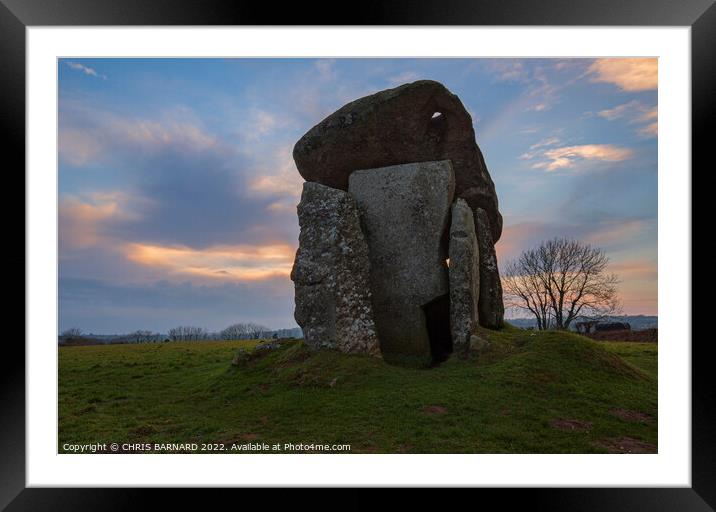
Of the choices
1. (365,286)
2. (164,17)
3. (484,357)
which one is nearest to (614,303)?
(484,357)

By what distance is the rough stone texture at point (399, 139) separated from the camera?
48.0 ft

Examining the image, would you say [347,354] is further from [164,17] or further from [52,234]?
[164,17]

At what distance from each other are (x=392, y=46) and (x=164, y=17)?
357 centimetres

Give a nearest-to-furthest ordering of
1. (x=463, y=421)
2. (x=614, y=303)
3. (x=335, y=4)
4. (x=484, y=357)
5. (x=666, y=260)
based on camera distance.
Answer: (x=335, y=4), (x=666, y=260), (x=463, y=421), (x=484, y=357), (x=614, y=303)

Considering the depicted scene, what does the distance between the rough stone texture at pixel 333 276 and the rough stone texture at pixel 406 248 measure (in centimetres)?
96

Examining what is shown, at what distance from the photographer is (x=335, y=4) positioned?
668 cm

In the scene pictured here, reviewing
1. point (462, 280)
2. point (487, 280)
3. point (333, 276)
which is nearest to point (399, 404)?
point (333, 276)

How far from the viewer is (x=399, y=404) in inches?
380

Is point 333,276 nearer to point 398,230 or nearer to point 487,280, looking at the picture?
point 398,230

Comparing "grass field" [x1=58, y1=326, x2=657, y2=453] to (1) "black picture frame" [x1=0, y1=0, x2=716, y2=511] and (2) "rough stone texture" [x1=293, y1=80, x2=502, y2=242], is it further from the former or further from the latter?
(2) "rough stone texture" [x1=293, y1=80, x2=502, y2=242]

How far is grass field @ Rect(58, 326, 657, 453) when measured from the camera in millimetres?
8388

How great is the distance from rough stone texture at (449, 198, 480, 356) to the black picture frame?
5.95 meters

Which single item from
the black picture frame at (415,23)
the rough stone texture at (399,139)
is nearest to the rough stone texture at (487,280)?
the rough stone texture at (399,139)

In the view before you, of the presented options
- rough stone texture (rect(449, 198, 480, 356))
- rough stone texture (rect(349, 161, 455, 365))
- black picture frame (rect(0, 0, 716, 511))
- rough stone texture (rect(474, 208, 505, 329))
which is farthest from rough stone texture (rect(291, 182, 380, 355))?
black picture frame (rect(0, 0, 716, 511))
